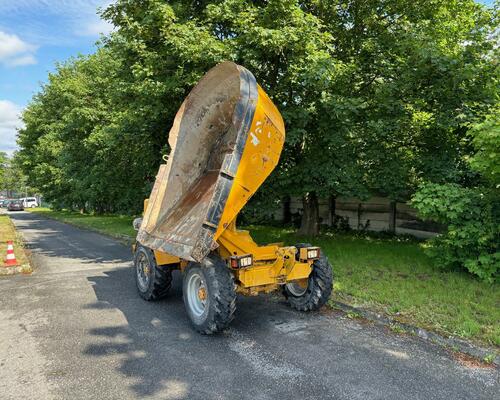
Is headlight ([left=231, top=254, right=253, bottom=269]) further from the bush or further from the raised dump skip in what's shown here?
the bush

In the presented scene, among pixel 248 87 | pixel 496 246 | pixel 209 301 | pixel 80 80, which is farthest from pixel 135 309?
pixel 80 80

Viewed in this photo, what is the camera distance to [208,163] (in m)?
6.32

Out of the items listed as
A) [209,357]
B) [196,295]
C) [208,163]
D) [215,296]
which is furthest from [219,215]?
[208,163]

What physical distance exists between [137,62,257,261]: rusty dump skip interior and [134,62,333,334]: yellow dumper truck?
0.6 inches

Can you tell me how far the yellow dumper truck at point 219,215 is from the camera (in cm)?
474

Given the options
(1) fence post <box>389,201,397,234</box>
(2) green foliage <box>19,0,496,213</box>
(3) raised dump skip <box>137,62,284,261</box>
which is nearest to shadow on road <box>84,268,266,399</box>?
(3) raised dump skip <box>137,62,284,261</box>

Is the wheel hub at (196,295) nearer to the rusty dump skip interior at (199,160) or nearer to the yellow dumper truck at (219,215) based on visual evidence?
the yellow dumper truck at (219,215)

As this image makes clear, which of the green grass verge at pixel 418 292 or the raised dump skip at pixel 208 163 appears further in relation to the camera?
the green grass verge at pixel 418 292

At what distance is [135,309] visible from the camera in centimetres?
613

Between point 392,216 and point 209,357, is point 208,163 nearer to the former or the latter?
point 209,357

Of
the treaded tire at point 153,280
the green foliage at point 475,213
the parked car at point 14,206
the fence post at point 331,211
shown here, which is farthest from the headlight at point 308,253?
the parked car at point 14,206

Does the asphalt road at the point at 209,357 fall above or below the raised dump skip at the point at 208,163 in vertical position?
below

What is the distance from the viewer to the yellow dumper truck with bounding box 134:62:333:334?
4738 mm

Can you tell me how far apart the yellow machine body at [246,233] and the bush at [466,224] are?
3.03 metres
